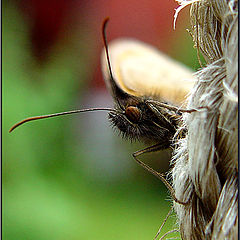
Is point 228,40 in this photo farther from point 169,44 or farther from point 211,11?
point 169,44

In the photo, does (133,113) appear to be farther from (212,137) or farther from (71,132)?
(71,132)

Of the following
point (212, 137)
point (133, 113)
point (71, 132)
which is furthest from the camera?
point (71, 132)

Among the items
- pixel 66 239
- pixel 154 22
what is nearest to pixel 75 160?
pixel 66 239

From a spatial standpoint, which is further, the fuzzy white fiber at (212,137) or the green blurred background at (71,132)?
the green blurred background at (71,132)

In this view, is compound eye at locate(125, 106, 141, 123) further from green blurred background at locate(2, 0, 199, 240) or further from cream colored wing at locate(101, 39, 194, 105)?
green blurred background at locate(2, 0, 199, 240)

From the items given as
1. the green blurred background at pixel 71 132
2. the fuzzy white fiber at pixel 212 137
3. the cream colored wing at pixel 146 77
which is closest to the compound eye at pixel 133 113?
the cream colored wing at pixel 146 77

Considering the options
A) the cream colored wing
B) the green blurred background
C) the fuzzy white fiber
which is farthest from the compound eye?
the green blurred background

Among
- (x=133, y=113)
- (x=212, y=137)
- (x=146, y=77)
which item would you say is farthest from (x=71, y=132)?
(x=212, y=137)

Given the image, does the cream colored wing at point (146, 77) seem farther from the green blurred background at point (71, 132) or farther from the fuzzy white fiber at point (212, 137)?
the green blurred background at point (71, 132)
